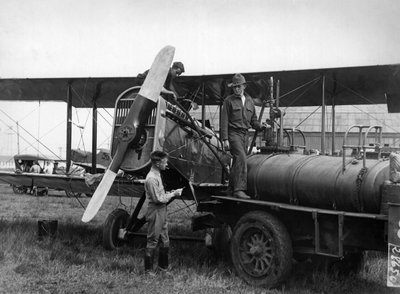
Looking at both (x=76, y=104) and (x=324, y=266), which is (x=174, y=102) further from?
→ (x=76, y=104)

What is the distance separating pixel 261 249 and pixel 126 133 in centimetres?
248

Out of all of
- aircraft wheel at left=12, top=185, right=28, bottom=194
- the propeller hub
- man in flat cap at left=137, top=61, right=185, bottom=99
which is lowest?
aircraft wheel at left=12, top=185, right=28, bottom=194

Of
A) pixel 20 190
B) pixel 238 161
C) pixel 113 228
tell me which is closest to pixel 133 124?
pixel 238 161

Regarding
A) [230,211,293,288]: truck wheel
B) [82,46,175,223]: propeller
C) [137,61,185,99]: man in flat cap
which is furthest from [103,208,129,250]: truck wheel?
[230,211,293,288]: truck wheel

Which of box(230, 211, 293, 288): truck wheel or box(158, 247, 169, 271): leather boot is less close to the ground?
box(230, 211, 293, 288): truck wheel

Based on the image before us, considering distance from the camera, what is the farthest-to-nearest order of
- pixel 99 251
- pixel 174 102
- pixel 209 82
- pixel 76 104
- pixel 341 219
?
1. pixel 76 104
2. pixel 209 82
3. pixel 99 251
4. pixel 174 102
5. pixel 341 219

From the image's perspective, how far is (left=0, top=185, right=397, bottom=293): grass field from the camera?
5.31m

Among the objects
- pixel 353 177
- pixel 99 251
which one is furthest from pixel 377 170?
pixel 99 251

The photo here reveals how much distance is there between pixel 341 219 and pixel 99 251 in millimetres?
4276

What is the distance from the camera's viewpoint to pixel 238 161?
6.31 meters

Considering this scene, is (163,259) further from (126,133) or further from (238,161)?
(126,133)

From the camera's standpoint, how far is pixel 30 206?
51.9 feet

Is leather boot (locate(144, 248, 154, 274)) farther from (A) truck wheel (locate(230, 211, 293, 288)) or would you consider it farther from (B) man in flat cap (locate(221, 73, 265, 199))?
(B) man in flat cap (locate(221, 73, 265, 199))

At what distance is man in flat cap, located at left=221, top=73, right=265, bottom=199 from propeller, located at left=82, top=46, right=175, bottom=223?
3.45 ft
